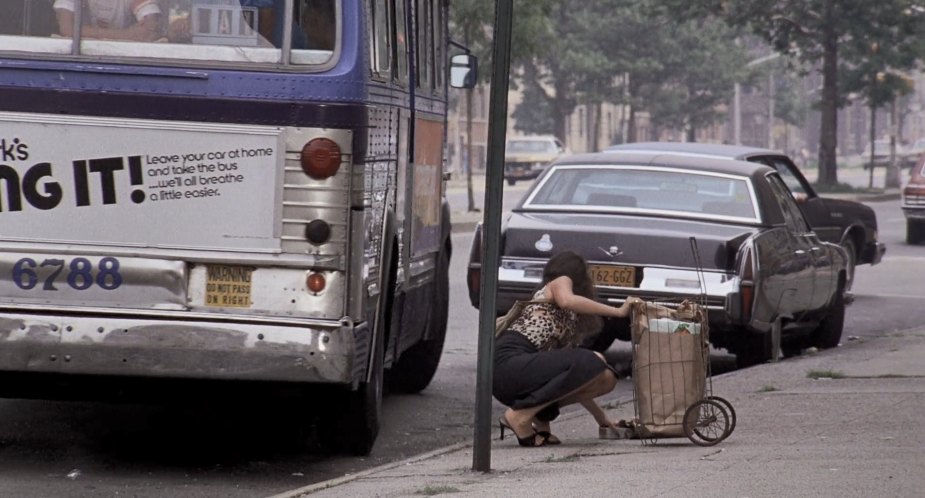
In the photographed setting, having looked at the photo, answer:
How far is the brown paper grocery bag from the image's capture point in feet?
28.5

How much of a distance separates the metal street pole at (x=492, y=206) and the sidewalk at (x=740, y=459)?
0.35 m

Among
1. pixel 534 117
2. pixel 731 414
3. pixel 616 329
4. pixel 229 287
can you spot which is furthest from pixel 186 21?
pixel 534 117

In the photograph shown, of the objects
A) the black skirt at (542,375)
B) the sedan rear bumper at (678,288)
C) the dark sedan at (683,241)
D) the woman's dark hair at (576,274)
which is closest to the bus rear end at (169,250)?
the black skirt at (542,375)

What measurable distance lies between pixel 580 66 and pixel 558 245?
198ft

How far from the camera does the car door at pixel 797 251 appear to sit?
1275cm

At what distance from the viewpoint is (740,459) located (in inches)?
308

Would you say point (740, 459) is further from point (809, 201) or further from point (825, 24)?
point (825, 24)

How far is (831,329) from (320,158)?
7959mm

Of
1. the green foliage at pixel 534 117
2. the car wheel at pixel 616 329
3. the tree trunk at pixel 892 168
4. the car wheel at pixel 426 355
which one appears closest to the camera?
the car wheel at pixel 426 355

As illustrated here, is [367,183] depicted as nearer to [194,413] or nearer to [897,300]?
[194,413]

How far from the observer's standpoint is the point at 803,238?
13289mm

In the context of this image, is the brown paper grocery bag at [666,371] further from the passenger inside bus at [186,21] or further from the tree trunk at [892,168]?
the tree trunk at [892,168]

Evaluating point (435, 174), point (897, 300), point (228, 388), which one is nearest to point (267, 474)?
point (228, 388)

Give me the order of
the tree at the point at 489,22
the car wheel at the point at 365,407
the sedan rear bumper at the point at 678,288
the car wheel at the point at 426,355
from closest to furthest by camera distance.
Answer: the car wheel at the point at 365,407 → the sedan rear bumper at the point at 678,288 → the car wheel at the point at 426,355 → the tree at the point at 489,22
